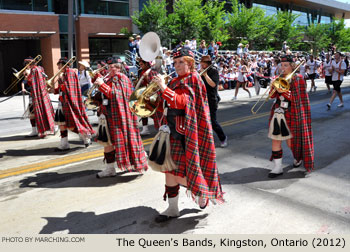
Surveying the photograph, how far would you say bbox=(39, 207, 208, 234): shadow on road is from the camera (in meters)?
3.79

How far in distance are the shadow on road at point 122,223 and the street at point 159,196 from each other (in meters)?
0.01

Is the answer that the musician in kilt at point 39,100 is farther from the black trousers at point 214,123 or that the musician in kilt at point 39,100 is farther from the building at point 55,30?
the building at point 55,30

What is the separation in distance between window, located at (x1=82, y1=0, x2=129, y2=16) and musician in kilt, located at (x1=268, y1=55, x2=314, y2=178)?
21.1 m

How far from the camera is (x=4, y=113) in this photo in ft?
43.9

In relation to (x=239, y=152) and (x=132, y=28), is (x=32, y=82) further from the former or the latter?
(x=132, y=28)

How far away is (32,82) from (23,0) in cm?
1491

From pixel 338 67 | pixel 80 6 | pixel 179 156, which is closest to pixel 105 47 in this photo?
pixel 80 6

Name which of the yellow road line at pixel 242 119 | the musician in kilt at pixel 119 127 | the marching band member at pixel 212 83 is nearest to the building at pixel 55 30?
the yellow road line at pixel 242 119

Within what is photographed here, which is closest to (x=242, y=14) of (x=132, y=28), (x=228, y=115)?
(x=132, y=28)

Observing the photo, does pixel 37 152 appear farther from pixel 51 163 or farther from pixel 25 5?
pixel 25 5

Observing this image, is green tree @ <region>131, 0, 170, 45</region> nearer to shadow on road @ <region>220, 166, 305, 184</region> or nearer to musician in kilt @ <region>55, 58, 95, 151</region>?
musician in kilt @ <region>55, 58, 95, 151</region>

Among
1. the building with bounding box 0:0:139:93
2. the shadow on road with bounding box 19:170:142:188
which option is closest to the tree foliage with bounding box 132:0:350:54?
the building with bounding box 0:0:139:93

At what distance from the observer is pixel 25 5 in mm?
20609

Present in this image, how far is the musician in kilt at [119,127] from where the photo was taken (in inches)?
207
